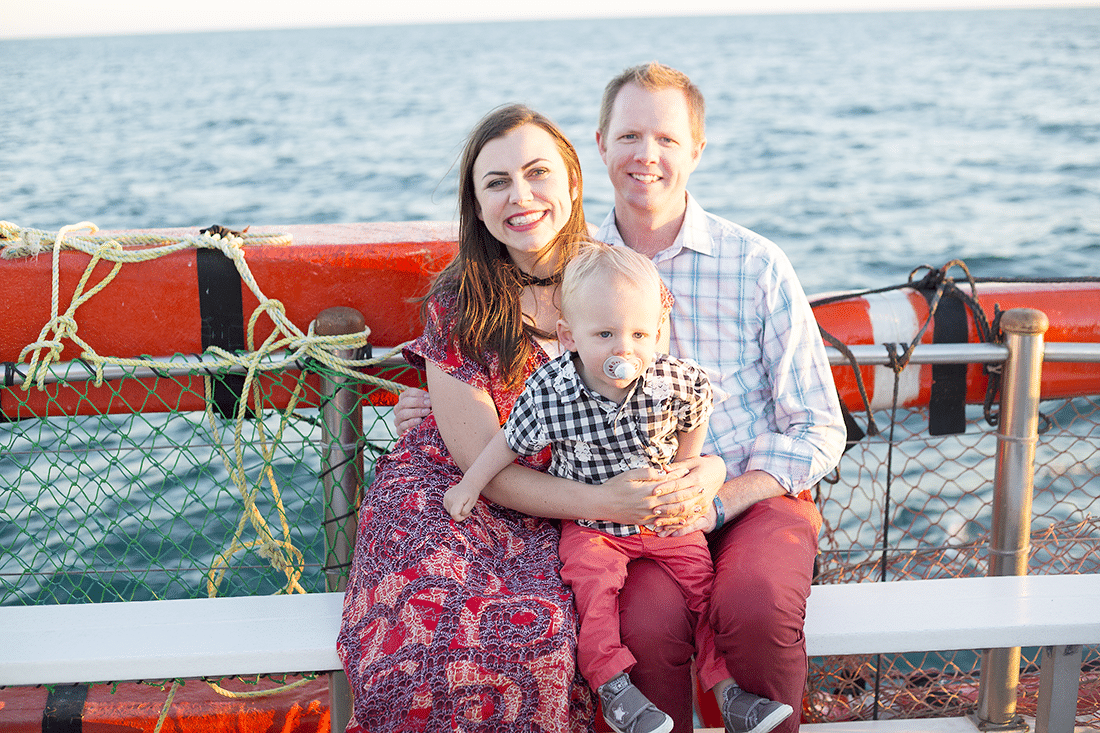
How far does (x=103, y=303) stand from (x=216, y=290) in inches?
11.4

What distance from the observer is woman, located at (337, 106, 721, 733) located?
1626mm

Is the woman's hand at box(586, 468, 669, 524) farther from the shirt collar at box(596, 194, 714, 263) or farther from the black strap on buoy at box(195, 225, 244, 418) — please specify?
the black strap on buoy at box(195, 225, 244, 418)

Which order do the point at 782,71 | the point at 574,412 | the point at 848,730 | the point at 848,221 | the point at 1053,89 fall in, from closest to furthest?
the point at 574,412 < the point at 848,730 < the point at 848,221 < the point at 1053,89 < the point at 782,71

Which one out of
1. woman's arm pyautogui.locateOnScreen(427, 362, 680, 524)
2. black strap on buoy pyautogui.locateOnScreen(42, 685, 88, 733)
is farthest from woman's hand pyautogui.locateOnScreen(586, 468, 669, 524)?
black strap on buoy pyautogui.locateOnScreen(42, 685, 88, 733)

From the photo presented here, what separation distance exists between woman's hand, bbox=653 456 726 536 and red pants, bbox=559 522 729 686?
3cm

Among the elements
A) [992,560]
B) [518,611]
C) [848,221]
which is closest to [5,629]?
[518,611]

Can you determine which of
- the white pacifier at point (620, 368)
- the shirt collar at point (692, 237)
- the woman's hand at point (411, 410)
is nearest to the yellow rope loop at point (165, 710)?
the woman's hand at point (411, 410)

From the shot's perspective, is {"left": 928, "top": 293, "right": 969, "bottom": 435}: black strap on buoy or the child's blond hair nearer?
the child's blond hair

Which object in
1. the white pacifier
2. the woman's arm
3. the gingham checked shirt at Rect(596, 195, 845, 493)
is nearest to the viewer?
the white pacifier

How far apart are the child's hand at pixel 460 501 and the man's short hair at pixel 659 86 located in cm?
94

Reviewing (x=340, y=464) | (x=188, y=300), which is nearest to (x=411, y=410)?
(x=340, y=464)

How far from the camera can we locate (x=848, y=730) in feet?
7.39

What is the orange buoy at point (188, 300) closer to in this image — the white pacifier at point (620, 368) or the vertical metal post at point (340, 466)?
the vertical metal post at point (340, 466)

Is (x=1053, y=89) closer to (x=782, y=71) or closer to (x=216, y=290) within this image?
(x=782, y=71)
